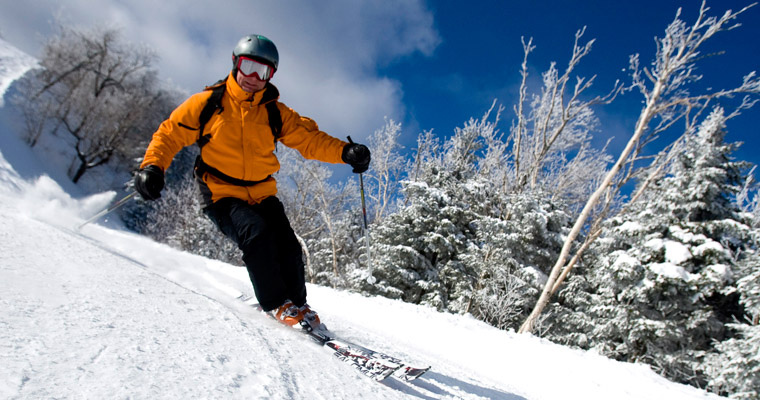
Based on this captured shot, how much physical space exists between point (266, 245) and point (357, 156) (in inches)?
41.2

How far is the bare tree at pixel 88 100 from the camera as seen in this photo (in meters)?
26.3

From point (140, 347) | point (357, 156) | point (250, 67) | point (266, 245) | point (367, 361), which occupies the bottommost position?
point (140, 347)

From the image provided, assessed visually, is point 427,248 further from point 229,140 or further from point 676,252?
point 229,140

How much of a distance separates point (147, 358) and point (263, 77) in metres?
2.16

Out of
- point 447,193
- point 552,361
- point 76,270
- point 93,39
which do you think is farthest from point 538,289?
point 93,39

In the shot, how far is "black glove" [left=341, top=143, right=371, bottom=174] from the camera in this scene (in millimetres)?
3186

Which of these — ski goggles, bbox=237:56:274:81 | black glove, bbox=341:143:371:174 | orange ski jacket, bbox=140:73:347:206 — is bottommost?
orange ski jacket, bbox=140:73:347:206

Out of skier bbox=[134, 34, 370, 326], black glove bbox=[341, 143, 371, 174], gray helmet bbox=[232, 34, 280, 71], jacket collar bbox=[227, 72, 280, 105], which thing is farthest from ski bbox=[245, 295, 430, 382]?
gray helmet bbox=[232, 34, 280, 71]

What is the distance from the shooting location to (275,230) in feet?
9.46

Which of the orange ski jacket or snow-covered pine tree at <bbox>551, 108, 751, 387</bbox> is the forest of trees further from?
the orange ski jacket

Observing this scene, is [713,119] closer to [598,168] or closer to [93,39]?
[598,168]

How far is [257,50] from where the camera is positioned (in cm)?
283

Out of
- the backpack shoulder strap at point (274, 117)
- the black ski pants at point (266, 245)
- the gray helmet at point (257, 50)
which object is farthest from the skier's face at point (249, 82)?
the black ski pants at point (266, 245)

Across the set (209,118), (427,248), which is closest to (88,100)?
(427,248)
